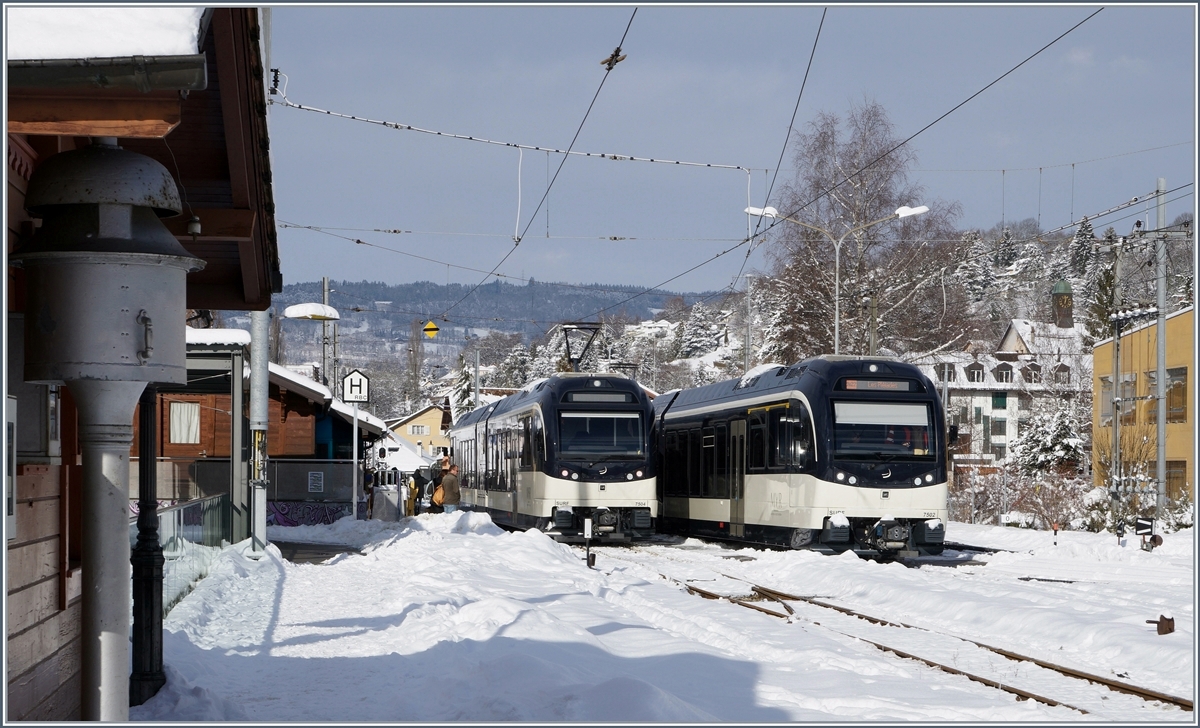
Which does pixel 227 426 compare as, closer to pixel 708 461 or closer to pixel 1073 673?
pixel 708 461

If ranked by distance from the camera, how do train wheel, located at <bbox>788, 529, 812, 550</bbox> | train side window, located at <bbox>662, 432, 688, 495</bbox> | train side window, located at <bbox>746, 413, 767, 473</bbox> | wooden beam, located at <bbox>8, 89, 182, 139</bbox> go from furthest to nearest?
train side window, located at <bbox>662, 432, 688, 495</bbox>
train side window, located at <bbox>746, 413, 767, 473</bbox>
train wheel, located at <bbox>788, 529, 812, 550</bbox>
wooden beam, located at <bbox>8, 89, 182, 139</bbox>

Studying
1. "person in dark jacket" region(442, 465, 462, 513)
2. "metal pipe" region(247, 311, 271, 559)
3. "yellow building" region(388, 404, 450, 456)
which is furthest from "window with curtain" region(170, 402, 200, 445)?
"yellow building" region(388, 404, 450, 456)

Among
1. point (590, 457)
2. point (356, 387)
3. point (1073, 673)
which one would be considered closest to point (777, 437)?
point (590, 457)

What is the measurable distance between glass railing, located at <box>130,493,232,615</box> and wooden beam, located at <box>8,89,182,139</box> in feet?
16.5

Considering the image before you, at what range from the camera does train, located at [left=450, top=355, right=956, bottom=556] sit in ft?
63.5

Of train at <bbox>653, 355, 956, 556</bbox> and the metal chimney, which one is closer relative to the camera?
the metal chimney

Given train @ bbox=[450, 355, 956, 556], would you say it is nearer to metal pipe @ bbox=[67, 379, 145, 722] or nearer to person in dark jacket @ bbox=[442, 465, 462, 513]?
person in dark jacket @ bbox=[442, 465, 462, 513]

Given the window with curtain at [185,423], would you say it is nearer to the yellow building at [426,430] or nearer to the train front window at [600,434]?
the train front window at [600,434]

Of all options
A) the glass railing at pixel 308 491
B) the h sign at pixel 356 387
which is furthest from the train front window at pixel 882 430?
the glass railing at pixel 308 491

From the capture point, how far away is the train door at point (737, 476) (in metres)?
22.2

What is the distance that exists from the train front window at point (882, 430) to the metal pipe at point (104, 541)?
14152 mm

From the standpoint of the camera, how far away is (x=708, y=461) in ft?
79.6

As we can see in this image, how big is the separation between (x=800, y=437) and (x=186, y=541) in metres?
9.68

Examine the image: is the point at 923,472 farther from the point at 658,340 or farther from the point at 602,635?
the point at 658,340
